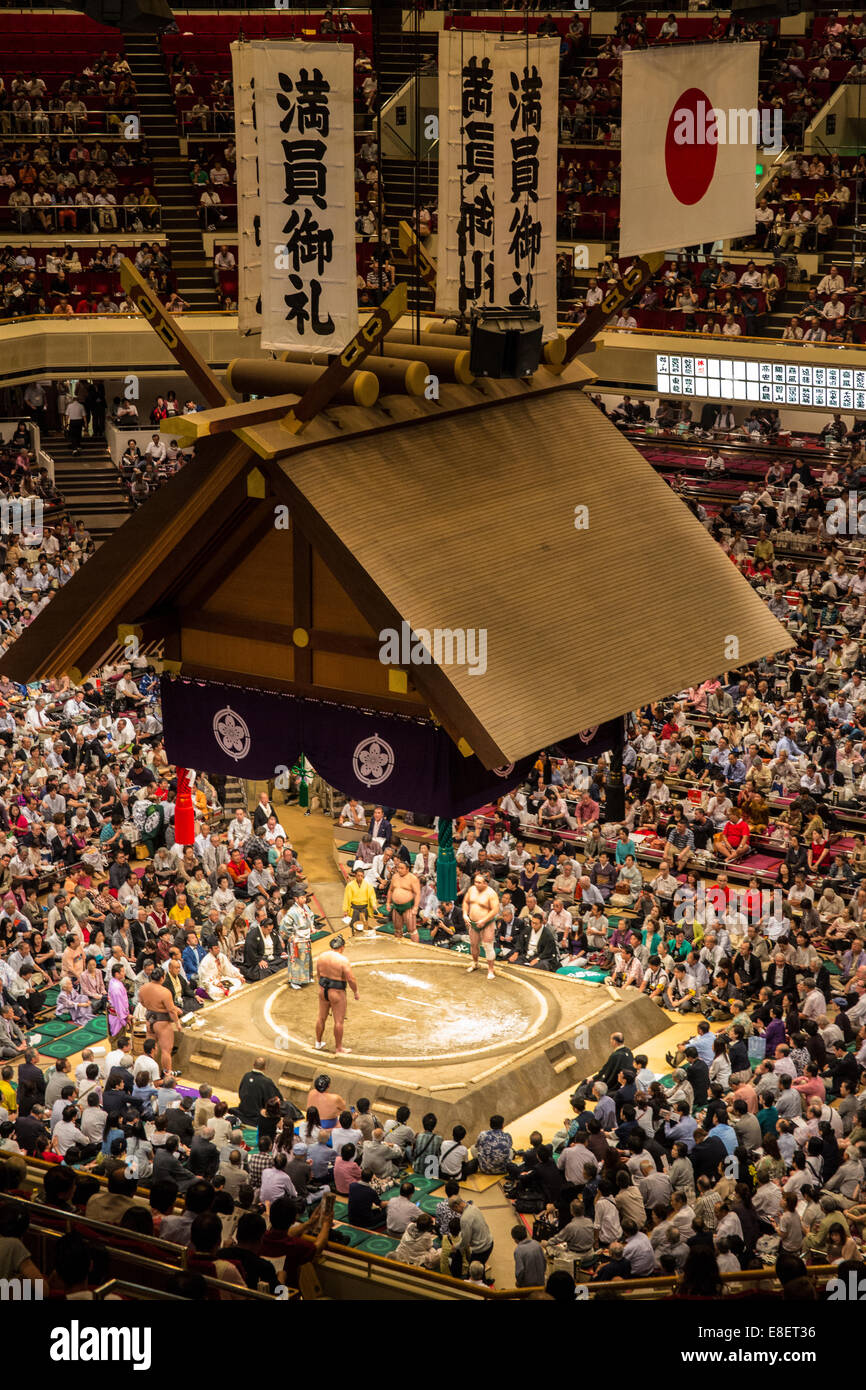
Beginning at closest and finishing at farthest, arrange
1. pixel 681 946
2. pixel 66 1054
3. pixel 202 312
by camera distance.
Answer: pixel 66 1054
pixel 681 946
pixel 202 312

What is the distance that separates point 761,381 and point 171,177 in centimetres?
904

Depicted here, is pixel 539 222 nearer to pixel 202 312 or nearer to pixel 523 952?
pixel 523 952

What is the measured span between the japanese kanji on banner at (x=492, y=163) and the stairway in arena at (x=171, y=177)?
14.5 meters

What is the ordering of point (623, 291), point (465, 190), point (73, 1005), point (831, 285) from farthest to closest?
point (831, 285) → point (73, 1005) → point (623, 291) → point (465, 190)

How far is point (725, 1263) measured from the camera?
8.57 meters

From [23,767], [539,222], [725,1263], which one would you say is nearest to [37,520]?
[23,767]

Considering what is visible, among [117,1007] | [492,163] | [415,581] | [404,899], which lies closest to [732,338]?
[404,899]

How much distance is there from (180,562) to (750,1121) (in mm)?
4570

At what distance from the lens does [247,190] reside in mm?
9422

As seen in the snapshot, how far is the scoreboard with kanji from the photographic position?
20641 mm

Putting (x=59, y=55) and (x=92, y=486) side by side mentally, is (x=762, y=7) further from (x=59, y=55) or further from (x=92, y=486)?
(x=59, y=55)

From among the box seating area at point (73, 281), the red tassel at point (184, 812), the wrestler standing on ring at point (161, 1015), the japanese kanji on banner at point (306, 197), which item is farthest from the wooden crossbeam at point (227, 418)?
the box seating area at point (73, 281)

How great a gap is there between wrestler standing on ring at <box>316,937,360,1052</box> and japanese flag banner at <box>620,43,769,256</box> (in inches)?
189

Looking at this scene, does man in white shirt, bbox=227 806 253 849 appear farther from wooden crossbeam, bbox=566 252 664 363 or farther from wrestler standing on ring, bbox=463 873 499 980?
wooden crossbeam, bbox=566 252 664 363
